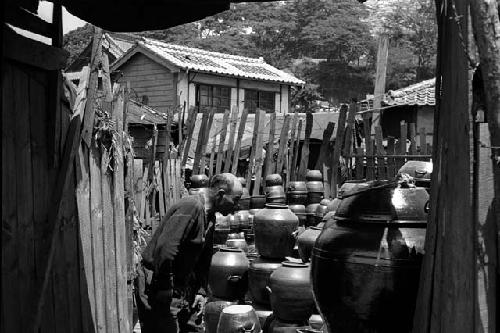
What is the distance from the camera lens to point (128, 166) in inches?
228

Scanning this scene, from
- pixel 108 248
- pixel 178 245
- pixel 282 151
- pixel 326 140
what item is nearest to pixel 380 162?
pixel 326 140

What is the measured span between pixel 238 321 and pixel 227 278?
1.21 m

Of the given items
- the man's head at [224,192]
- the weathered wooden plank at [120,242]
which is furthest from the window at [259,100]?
the weathered wooden plank at [120,242]

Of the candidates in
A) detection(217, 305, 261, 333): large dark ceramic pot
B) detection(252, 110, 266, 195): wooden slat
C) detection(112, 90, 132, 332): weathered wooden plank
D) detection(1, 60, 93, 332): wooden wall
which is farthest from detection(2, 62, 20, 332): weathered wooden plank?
detection(252, 110, 266, 195): wooden slat

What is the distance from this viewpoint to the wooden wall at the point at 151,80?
2172 centimetres

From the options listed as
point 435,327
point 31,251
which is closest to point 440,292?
point 435,327

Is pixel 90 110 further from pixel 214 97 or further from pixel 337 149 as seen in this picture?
pixel 214 97

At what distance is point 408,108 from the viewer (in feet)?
60.6

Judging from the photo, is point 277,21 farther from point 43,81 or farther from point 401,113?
point 43,81

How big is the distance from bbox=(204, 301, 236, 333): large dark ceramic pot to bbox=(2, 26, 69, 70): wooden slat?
12.5ft

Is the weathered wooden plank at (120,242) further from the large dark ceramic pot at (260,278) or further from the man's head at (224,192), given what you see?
the large dark ceramic pot at (260,278)

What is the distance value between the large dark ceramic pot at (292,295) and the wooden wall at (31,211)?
2.53 meters

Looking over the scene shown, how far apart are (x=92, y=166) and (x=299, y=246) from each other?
118 inches

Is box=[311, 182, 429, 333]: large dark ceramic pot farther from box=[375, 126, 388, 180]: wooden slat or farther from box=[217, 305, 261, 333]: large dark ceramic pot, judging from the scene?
box=[375, 126, 388, 180]: wooden slat
